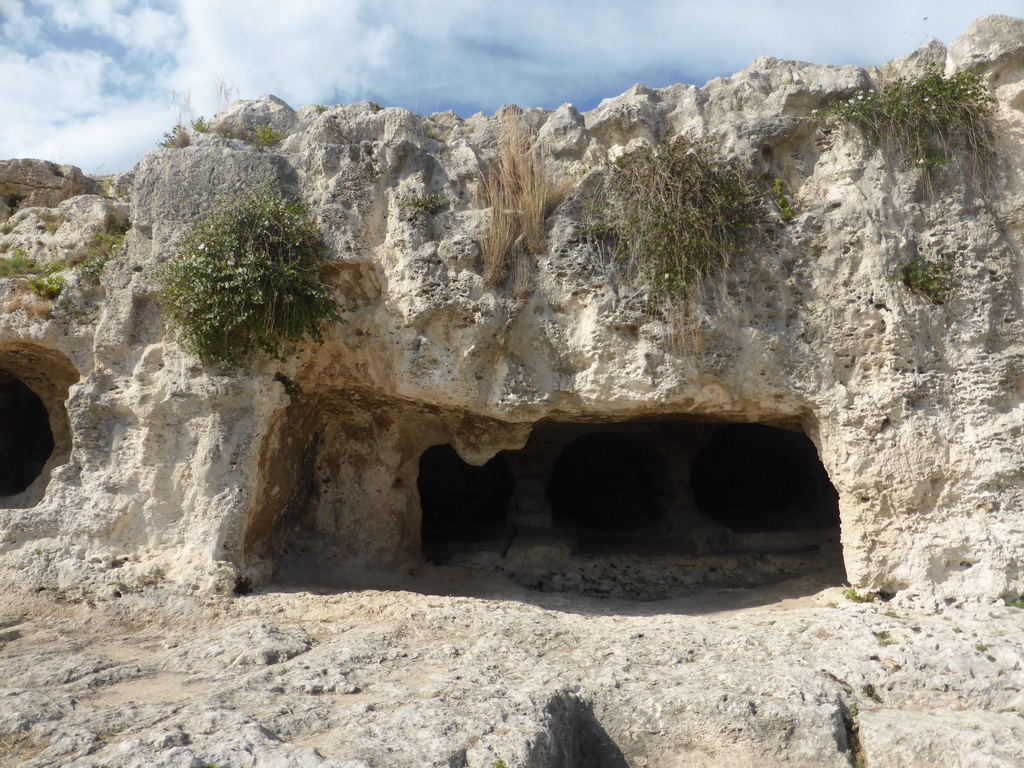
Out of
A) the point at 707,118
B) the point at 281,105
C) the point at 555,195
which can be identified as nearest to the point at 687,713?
the point at 555,195

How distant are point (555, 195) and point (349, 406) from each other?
9.76ft

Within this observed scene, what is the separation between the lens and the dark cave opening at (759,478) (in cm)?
1075

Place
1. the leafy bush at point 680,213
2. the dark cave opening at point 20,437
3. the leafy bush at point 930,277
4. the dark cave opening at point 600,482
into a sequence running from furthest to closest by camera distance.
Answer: the dark cave opening at point 600,482 → the dark cave opening at point 20,437 → the leafy bush at point 680,213 → the leafy bush at point 930,277

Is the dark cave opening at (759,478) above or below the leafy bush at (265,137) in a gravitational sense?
below

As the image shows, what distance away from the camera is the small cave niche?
38.6 feet

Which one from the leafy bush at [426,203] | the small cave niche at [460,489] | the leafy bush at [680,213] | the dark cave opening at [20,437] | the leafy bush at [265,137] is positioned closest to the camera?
the leafy bush at [680,213]

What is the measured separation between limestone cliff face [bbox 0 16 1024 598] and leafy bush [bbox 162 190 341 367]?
234 mm

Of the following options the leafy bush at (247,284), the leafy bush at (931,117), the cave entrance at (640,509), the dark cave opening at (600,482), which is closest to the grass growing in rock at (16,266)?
the leafy bush at (247,284)

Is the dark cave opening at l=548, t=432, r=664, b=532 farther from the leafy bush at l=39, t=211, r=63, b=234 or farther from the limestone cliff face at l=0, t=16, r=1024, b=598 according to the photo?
the leafy bush at l=39, t=211, r=63, b=234

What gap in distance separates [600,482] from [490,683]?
842 cm

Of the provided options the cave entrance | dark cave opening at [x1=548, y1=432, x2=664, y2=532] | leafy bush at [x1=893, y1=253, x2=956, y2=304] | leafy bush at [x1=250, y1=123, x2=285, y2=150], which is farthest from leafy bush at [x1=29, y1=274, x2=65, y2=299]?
leafy bush at [x1=893, y1=253, x2=956, y2=304]

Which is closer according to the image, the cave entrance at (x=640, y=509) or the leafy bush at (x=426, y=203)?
the leafy bush at (x=426, y=203)

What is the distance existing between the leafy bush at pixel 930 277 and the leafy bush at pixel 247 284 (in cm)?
482

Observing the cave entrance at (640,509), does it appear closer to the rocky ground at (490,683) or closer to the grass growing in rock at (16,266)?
the rocky ground at (490,683)
